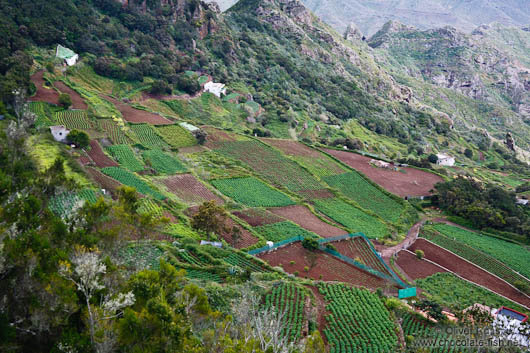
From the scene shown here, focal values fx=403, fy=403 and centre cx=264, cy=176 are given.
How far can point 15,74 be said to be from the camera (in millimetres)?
57188

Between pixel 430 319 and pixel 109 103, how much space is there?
5783cm

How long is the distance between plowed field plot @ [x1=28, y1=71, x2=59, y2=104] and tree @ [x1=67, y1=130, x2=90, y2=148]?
1166cm

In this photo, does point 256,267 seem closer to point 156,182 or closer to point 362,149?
point 156,182

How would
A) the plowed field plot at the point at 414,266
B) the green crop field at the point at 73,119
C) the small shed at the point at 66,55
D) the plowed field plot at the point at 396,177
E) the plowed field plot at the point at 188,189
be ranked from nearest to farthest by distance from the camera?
the plowed field plot at the point at 414,266 → the plowed field plot at the point at 188,189 → the green crop field at the point at 73,119 → the plowed field plot at the point at 396,177 → the small shed at the point at 66,55

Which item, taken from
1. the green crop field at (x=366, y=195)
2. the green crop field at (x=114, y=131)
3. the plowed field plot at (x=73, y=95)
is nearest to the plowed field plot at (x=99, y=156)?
the green crop field at (x=114, y=131)

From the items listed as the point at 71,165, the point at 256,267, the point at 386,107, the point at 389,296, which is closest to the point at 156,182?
the point at 71,165

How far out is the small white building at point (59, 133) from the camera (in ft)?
170

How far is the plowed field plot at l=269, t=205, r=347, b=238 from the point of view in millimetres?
48250

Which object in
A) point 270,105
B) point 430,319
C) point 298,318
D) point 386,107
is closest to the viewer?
point 298,318

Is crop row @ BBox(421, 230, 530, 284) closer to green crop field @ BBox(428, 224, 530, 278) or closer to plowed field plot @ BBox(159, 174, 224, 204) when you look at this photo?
green crop field @ BBox(428, 224, 530, 278)

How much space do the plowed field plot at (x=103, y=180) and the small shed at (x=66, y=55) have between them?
3408 centimetres

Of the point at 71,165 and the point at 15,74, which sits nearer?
the point at 71,165

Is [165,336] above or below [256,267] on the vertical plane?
above

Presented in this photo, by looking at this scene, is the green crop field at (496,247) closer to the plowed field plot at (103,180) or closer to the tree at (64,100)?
the plowed field plot at (103,180)
